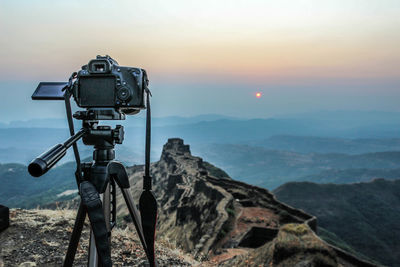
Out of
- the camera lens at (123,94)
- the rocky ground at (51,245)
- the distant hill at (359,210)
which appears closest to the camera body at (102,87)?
the camera lens at (123,94)

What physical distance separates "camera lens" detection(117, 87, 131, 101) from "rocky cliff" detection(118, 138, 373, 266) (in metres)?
4.12

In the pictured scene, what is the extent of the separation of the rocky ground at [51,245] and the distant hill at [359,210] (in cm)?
6340

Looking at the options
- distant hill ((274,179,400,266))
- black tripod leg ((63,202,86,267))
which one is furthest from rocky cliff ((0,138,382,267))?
distant hill ((274,179,400,266))

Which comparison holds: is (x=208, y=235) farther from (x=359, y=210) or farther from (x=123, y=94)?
(x=359, y=210)

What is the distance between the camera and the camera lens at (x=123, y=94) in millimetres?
2559

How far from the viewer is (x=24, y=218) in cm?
540

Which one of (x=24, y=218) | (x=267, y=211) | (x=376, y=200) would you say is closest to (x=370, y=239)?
(x=376, y=200)

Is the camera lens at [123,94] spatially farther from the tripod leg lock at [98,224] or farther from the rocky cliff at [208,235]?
the rocky cliff at [208,235]

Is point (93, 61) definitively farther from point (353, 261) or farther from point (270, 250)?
point (353, 261)

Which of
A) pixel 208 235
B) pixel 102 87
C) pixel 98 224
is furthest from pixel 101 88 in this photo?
pixel 208 235

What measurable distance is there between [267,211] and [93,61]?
943 inches

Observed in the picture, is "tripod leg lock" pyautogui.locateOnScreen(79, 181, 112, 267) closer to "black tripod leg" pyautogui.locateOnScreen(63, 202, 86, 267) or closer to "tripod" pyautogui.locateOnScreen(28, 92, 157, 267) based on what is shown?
"tripod" pyautogui.locateOnScreen(28, 92, 157, 267)

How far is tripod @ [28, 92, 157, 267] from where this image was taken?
2.20 meters

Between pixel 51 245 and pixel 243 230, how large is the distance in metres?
15.7
